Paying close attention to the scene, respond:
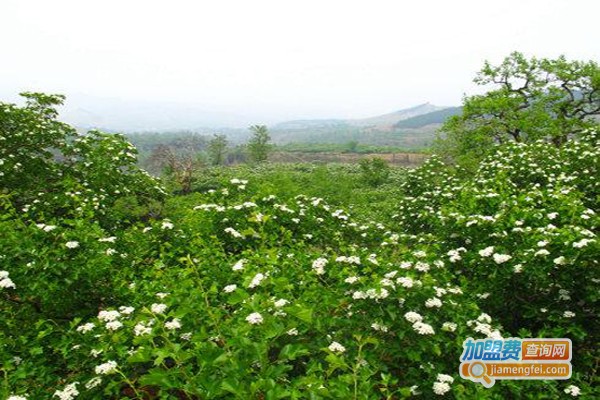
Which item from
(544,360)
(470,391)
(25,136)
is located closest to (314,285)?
(470,391)

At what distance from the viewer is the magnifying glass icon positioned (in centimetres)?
396

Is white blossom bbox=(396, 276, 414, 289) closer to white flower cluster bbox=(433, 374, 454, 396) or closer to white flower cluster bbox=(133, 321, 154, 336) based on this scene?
white flower cluster bbox=(433, 374, 454, 396)

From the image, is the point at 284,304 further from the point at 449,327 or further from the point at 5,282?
the point at 5,282

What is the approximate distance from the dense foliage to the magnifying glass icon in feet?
0.51

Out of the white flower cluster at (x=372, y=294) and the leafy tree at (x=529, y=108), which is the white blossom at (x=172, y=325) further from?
the leafy tree at (x=529, y=108)

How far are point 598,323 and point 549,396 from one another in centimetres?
221

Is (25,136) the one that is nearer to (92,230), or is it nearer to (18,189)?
(18,189)

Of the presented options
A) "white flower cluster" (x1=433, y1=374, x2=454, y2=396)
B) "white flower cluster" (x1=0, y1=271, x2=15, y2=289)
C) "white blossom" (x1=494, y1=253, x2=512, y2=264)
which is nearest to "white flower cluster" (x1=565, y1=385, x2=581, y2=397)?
"white flower cluster" (x1=433, y1=374, x2=454, y2=396)

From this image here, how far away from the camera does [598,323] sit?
5.36 meters

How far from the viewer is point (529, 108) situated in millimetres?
22391

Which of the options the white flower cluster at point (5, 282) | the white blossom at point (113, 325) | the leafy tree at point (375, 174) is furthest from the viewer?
the leafy tree at point (375, 174)

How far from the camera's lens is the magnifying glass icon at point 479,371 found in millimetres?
3959

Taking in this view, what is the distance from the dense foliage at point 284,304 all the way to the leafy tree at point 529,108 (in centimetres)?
1481

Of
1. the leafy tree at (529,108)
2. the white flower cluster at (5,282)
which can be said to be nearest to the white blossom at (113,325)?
the white flower cluster at (5,282)
